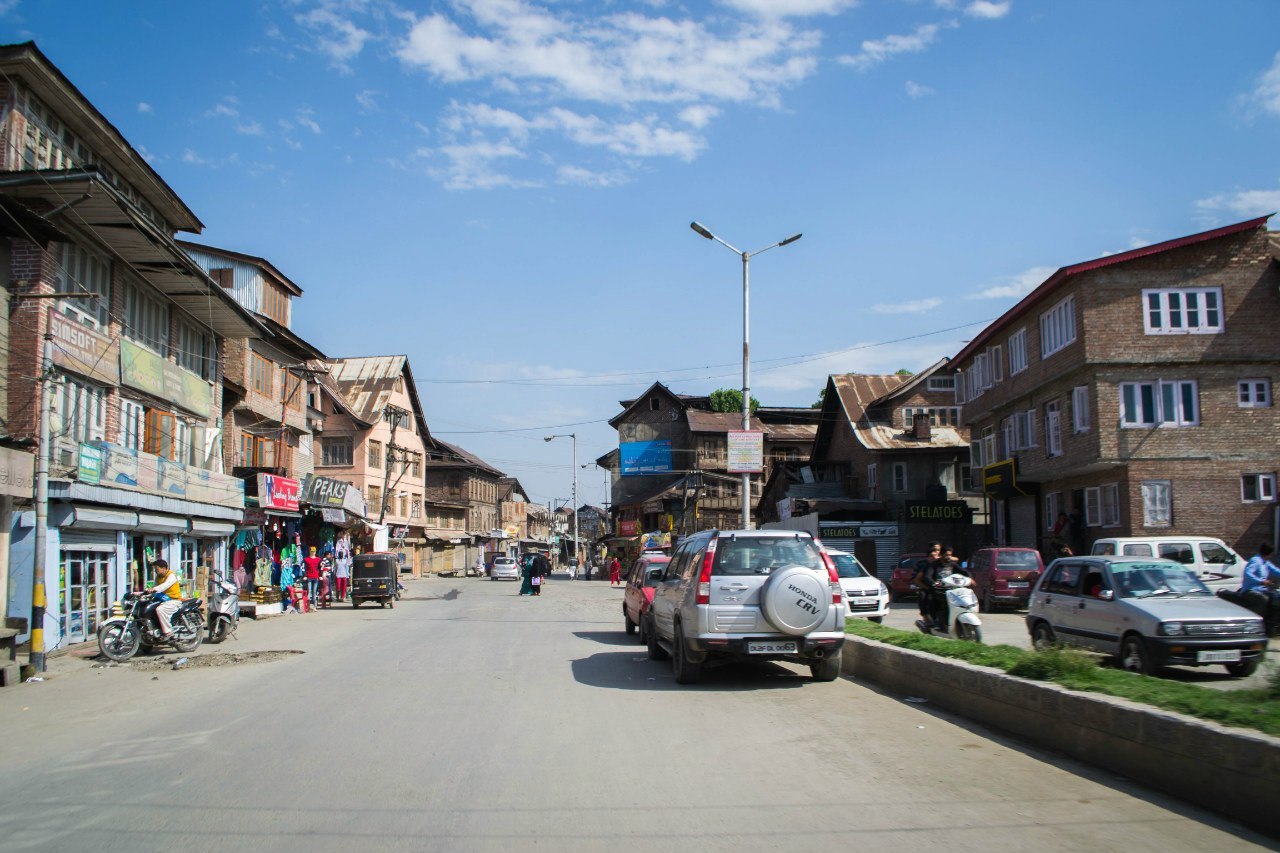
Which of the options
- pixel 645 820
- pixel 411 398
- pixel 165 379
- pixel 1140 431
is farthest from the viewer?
pixel 411 398

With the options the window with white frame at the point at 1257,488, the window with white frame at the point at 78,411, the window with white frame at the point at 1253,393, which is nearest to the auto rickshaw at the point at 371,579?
the window with white frame at the point at 78,411

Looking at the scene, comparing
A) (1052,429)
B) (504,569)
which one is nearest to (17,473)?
(1052,429)

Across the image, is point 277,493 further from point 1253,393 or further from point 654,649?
point 1253,393

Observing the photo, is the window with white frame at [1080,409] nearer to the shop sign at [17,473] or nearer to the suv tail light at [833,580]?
the suv tail light at [833,580]

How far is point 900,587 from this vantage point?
33156 mm

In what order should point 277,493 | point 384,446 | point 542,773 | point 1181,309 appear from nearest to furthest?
point 542,773, point 1181,309, point 277,493, point 384,446

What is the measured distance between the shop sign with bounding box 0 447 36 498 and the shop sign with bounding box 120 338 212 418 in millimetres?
5398

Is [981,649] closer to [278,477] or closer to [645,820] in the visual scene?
[645,820]

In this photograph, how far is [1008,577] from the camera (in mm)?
25062

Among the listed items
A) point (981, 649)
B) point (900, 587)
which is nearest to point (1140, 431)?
point (900, 587)

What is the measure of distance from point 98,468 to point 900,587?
2454cm

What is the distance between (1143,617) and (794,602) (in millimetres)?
4410

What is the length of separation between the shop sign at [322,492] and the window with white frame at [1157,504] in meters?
28.0

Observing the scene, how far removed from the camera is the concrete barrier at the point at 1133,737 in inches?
227
